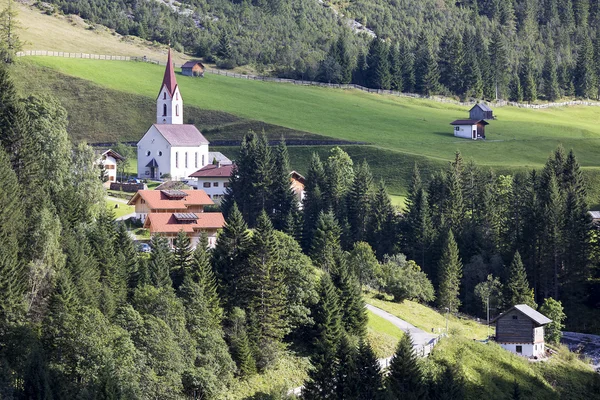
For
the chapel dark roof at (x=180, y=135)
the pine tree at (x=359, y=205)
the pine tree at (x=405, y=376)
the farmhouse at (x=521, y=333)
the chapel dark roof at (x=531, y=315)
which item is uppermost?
the chapel dark roof at (x=180, y=135)

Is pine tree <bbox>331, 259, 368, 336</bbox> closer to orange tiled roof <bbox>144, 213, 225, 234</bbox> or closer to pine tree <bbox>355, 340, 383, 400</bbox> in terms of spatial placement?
pine tree <bbox>355, 340, 383, 400</bbox>

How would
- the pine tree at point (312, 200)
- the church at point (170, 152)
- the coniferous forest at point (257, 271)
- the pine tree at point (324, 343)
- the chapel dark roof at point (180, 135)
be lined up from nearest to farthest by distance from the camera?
1. the coniferous forest at point (257, 271)
2. the pine tree at point (324, 343)
3. the pine tree at point (312, 200)
4. the church at point (170, 152)
5. the chapel dark roof at point (180, 135)

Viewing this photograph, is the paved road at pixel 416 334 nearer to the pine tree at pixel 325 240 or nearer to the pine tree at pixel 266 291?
the pine tree at pixel 325 240

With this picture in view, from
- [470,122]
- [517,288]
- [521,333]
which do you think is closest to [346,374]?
[521,333]

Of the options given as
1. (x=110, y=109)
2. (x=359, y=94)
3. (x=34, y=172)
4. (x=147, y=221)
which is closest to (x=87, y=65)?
(x=110, y=109)

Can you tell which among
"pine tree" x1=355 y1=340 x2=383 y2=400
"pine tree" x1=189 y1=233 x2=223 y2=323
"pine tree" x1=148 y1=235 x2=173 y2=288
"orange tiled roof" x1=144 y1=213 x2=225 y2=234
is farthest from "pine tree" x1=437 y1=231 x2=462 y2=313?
"pine tree" x1=148 y1=235 x2=173 y2=288

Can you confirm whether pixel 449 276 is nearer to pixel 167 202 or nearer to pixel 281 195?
pixel 281 195

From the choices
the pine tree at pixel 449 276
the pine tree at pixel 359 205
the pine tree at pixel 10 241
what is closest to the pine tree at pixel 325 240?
the pine tree at pixel 359 205

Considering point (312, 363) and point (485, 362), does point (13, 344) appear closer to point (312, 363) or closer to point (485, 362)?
point (312, 363)
